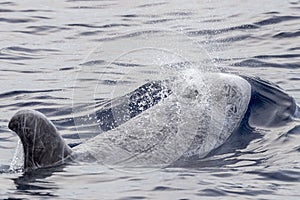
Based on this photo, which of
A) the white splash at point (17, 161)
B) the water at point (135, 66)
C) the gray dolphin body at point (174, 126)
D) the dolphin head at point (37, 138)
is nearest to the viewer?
the water at point (135, 66)

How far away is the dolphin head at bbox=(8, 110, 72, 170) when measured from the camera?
11.5 m

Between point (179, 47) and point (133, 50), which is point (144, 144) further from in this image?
point (179, 47)

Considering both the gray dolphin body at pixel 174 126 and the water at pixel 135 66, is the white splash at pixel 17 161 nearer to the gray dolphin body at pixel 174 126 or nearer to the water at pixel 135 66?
the water at pixel 135 66

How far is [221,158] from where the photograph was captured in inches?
505

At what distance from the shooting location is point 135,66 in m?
18.9

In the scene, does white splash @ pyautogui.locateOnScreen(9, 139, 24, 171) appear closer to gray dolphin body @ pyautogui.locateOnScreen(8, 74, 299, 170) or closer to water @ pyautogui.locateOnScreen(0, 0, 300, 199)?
water @ pyautogui.locateOnScreen(0, 0, 300, 199)

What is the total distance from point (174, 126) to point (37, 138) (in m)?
2.45

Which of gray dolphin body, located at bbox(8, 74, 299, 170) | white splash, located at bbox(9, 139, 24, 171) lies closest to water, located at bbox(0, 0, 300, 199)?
white splash, located at bbox(9, 139, 24, 171)

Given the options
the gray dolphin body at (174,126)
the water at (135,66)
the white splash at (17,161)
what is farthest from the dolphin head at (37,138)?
the white splash at (17,161)

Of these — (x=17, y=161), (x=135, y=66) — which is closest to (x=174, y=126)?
(x=17, y=161)

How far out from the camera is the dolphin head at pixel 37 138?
37.6ft

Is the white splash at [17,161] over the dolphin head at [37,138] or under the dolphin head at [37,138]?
under

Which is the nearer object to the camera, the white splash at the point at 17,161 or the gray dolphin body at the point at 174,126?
the gray dolphin body at the point at 174,126

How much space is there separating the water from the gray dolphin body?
1.12 feet
